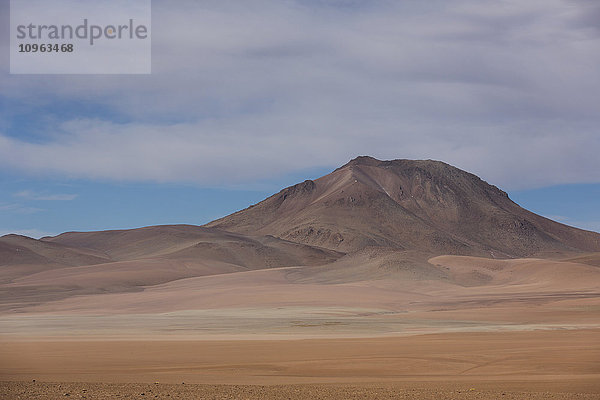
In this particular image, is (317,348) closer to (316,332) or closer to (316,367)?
(316,367)

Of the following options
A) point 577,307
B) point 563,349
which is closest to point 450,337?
point 563,349

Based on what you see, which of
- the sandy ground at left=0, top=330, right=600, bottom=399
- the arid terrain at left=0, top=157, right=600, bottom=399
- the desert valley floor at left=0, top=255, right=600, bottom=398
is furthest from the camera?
the arid terrain at left=0, top=157, right=600, bottom=399

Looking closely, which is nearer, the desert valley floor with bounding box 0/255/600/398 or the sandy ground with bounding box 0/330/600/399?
the sandy ground with bounding box 0/330/600/399

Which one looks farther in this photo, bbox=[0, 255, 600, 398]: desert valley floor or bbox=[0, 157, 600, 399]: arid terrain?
bbox=[0, 157, 600, 399]: arid terrain

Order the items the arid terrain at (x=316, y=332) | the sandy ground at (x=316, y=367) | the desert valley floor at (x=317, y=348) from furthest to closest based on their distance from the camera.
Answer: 1. the arid terrain at (x=316, y=332)
2. the desert valley floor at (x=317, y=348)
3. the sandy ground at (x=316, y=367)

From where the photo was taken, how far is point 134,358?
2291cm

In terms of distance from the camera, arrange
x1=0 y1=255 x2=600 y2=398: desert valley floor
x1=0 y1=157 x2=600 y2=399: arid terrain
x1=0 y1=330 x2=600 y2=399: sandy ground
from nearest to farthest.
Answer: x1=0 y1=330 x2=600 y2=399: sandy ground
x1=0 y1=255 x2=600 y2=398: desert valley floor
x1=0 y1=157 x2=600 y2=399: arid terrain

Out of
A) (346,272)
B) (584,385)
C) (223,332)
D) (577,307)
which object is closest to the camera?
(584,385)

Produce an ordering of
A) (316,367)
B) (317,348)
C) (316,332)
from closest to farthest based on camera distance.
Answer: (316,367), (317,348), (316,332)

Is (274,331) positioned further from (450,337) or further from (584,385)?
(584,385)

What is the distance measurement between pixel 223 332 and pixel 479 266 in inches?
2472

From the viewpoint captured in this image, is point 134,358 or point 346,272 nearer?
point 134,358

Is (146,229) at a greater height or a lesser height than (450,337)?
greater

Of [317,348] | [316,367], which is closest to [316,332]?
[317,348]
